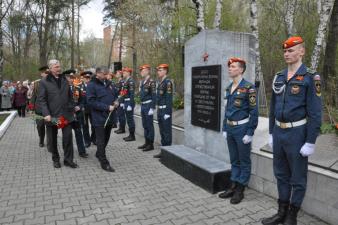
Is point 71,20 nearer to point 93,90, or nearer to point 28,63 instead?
point 28,63

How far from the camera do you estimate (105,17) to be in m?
28.3

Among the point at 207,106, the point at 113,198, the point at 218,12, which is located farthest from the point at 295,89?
the point at 218,12

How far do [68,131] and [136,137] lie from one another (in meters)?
3.38

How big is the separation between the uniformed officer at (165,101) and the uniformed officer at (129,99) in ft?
6.25

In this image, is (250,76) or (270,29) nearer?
(250,76)

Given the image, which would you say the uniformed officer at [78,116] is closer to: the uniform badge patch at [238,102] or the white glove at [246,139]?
the uniform badge patch at [238,102]

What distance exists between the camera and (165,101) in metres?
6.86

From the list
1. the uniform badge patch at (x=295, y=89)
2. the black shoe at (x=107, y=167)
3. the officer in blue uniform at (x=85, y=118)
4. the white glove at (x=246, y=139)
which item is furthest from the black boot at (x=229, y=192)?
the officer in blue uniform at (x=85, y=118)

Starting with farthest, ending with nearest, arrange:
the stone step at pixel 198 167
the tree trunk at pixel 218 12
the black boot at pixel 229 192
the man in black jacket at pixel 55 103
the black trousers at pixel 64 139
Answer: the tree trunk at pixel 218 12 < the black trousers at pixel 64 139 < the man in black jacket at pixel 55 103 < the stone step at pixel 198 167 < the black boot at pixel 229 192

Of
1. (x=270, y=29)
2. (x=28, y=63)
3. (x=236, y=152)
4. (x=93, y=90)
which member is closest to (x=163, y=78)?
(x=93, y=90)

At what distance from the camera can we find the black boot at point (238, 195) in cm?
441

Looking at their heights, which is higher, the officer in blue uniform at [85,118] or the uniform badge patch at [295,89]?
the uniform badge patch at [295,89]

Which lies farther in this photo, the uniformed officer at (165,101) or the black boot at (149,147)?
the black boot at (149,147)

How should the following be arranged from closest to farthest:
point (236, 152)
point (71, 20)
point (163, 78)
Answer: point (236, 152), point (163, 78), point (71, 20)
